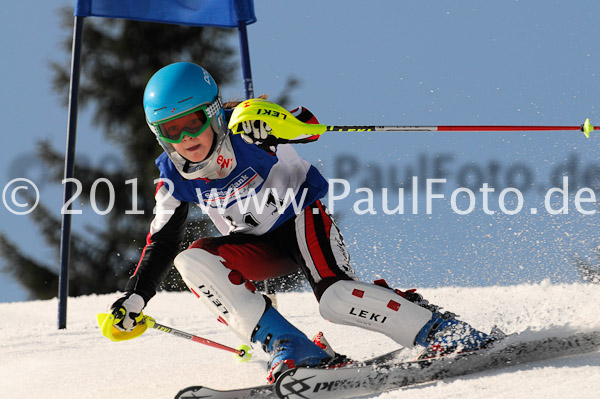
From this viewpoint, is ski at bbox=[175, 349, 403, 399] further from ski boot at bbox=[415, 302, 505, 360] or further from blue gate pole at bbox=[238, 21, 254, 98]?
blue gate pole at bbox=[238, 21, 254, 98]

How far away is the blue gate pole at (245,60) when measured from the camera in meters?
4.78

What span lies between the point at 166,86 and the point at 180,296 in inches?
157

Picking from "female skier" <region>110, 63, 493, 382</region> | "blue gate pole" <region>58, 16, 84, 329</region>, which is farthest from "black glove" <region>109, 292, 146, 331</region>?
"blue gate pole" <region>58, 16, 84, 329</region>

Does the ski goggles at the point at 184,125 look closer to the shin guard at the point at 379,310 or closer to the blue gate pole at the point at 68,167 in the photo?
the shin guard at the point at 379,310

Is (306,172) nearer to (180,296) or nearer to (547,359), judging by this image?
(547,359)

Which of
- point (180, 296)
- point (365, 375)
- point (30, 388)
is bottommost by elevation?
point (180, 296)

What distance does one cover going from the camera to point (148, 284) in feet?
9.67

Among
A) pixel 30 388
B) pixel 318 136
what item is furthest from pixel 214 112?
pixel 30 388

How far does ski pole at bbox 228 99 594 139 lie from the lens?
2.85m

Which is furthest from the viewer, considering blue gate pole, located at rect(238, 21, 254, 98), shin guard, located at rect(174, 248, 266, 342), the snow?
blue gate pole, located at rect(238, 21, 254, 98)

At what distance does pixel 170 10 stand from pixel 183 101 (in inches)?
116

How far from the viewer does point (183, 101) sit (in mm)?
2795

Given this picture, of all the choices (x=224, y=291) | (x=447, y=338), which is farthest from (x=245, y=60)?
(x=447, y=338)

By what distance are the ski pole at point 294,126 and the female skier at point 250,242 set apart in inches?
1.8
